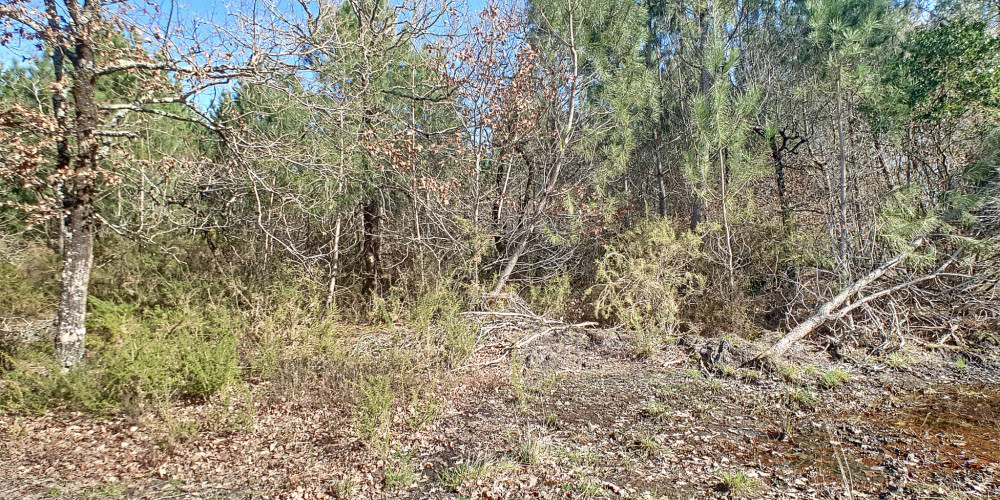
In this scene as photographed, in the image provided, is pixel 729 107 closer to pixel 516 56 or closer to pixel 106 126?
pixel 516 56

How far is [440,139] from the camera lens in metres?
8.01

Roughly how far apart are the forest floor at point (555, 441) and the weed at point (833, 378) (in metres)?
0.01

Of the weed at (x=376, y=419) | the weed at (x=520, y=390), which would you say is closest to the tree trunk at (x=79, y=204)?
the weed at (x=376, y=419)

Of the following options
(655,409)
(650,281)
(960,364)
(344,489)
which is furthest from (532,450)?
(960,364)

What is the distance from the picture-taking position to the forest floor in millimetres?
3244

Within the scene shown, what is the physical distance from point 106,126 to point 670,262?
6.86 metres

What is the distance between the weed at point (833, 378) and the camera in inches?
202

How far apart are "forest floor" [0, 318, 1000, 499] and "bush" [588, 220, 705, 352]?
1.37 meters

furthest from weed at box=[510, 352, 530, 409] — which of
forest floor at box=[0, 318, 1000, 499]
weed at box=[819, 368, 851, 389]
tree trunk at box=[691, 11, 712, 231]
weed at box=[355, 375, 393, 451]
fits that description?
tree trunk at box=[691, 11, 712, 231]

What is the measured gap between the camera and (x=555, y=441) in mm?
3896

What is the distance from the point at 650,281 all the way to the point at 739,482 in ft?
13.0

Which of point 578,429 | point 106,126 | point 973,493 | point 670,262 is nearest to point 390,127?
point 106,126

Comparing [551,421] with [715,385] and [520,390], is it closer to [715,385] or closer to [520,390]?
[520,390]

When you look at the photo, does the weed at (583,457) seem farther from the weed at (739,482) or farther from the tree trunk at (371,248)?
the tree trunk at (371,248)
